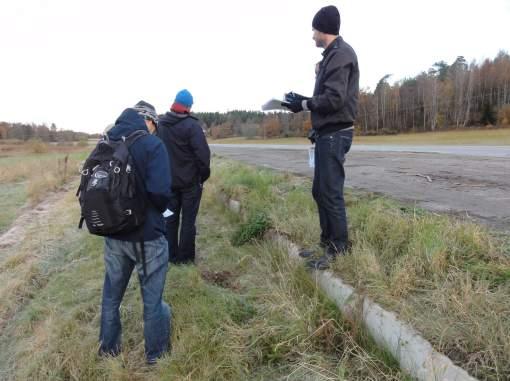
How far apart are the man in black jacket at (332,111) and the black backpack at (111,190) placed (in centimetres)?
162

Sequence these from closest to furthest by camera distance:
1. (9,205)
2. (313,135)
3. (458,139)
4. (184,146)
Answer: (313,135)
(184,146)
(9,205)
(458,139)

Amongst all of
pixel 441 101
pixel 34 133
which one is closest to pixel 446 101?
pixel 441 101

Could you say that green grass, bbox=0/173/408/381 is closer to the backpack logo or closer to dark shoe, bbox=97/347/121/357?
dark shoe, bbox=97/347/121/357

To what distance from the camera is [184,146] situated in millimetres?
4461

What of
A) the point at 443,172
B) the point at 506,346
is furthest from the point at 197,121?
the point at 443,172

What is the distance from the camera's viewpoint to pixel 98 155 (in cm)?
254

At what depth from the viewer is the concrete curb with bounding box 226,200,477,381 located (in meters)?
1.92

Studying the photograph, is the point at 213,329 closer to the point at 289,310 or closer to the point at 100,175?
the point at 289,310

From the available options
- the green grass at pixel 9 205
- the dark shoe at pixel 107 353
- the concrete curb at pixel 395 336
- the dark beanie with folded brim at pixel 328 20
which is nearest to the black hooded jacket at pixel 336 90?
the dark beanie with folded brim at pixel 328 20

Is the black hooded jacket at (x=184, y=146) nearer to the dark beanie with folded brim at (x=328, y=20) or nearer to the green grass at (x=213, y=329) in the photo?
the green grass at (x=213, y=329)

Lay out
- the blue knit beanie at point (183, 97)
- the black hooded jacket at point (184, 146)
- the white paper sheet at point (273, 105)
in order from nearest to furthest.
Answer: the white paper sheet at point (273, 105) → the blue knit beanie at point (183, 97) → the black hooded jacket at point (184, 146)

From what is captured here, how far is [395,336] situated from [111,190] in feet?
6.90

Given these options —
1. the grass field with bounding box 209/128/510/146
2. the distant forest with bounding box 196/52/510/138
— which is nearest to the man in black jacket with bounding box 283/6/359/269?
the grass field with bounding box 209/128/510/146

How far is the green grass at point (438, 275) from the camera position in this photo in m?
1.96
